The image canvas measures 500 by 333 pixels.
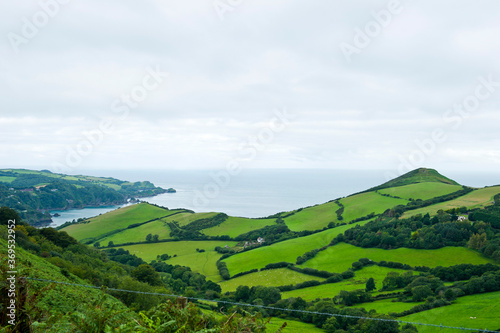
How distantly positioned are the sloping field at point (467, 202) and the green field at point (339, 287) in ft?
87.8

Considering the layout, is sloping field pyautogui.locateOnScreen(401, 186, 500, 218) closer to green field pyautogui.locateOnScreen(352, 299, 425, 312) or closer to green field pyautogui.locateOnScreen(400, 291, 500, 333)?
green field pyautogui.locateOnScreen(400, 291, 500, 333)

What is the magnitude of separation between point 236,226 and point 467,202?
183 feet

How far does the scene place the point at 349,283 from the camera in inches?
1473

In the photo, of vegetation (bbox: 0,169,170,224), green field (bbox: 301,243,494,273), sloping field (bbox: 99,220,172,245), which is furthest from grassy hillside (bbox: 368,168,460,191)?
vegetation (bbox: 0,169,170,224)

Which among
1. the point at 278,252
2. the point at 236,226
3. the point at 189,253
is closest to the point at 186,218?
the point at 236,226

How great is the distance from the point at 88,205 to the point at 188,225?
107606mm

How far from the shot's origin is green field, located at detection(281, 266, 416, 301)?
3450 centimetres

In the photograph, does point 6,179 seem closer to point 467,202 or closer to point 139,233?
point 139,233

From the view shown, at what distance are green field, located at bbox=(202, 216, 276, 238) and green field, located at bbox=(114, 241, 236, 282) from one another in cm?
621

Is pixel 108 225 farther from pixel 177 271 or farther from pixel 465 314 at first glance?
pixel 465 314

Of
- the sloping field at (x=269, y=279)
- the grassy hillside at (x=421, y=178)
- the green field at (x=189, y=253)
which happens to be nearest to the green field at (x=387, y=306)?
the sloping field at (x=269, y=279)

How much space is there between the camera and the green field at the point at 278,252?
4981 centimetres

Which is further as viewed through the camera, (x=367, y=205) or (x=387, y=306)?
(x=367, y=205)

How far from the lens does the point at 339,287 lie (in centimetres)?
3638
